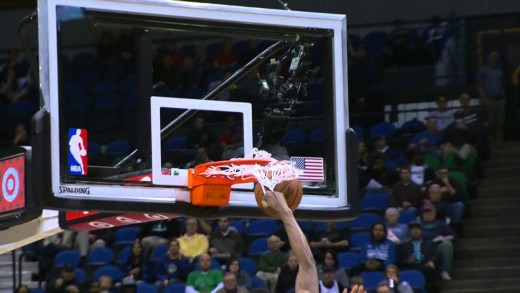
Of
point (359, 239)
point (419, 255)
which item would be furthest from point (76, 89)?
point (419, 255)

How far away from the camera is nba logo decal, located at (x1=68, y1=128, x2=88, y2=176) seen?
17.7ft

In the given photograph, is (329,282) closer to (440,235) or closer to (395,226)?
(395,226)

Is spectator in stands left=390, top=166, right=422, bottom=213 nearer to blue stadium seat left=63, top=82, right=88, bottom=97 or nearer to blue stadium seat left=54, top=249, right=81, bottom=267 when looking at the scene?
blue stadium seat left=54, top=249, right=81, bottom=267

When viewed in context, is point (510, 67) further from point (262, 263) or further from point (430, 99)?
point (262, 263)

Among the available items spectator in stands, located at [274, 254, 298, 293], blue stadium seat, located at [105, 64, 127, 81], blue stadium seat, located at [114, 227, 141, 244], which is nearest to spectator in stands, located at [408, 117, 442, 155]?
spectator in stands, located at [274, 254, 298, 293]

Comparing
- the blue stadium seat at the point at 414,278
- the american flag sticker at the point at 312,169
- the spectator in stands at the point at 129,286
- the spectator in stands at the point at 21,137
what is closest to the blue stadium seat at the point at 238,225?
the spectator in stands at the point at 129,286

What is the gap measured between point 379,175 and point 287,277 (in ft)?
8.69

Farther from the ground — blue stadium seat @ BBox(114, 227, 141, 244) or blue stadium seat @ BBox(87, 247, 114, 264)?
blue stadium seat @ BBox(114, 227, 141, 244)

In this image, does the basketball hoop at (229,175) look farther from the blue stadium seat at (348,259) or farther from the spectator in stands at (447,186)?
the spectator in stands at (447,186)

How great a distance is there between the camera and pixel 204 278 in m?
12.3

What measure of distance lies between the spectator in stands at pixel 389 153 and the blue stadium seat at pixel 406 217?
137cm

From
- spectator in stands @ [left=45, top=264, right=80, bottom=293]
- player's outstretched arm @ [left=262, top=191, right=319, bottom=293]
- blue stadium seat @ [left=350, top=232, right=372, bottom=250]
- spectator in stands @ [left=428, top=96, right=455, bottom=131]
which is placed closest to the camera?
player's outstretched arm @ [left=262, top=191, right=319, bottom=293]

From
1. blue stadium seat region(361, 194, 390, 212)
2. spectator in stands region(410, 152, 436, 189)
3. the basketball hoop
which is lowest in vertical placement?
blue stadium seat region(361, 194, 390, 212)

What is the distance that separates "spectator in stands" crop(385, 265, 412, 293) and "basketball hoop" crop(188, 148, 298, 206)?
6098 millimetres
